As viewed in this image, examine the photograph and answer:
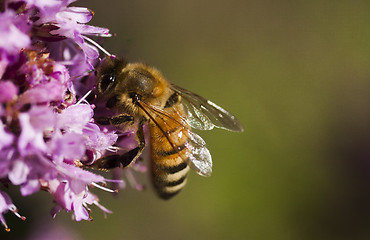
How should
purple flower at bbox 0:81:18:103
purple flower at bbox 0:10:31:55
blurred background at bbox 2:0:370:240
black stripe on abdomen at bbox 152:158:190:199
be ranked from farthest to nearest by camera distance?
1. blurred background at bbox 2:0:370:240
2. black stripe on abdomen at bbox 152:158:190:199
3. purple flower at bbox 0:81:18:103
4. purple flower at bbox 0:10:31:55

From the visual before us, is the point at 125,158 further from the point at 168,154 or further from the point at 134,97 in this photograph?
the point at 134,97

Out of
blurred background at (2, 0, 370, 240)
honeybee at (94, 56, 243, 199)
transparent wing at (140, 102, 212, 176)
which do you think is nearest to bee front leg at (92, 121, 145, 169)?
honeybee at (94, 56, 243, 199)

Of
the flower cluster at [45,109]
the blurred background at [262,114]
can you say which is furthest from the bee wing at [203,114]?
the blurred background at [262,114]

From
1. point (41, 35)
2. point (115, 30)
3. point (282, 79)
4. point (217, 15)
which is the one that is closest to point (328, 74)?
point (282, 79)

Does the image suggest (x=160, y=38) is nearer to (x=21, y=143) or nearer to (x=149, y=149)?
(x=149, y=149)

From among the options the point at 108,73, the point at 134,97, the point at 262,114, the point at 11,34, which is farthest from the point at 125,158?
the point at 262,114

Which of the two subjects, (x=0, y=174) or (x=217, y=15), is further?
(x=217, y=15)

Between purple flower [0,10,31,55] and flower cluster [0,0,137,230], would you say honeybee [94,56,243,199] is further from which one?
purple flower [0,10,31,55]
